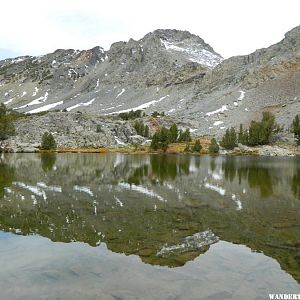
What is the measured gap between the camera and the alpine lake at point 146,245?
12.4 meters

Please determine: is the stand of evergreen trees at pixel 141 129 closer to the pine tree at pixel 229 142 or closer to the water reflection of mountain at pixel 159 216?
the pine tree at pixel 229 142

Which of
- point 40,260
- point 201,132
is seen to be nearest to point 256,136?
point 201,132

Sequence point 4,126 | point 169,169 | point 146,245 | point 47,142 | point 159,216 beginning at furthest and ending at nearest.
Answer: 1. point 4,126
2. point 47,142
3. point 169,169
4. point 159,216
5. point 146,245

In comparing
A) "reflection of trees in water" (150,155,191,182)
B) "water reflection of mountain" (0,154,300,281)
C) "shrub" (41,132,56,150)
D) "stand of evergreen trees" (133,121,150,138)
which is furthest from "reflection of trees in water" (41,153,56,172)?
"stand of evergreen trees" (133,121,150,138)

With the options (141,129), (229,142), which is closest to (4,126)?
(141,129)

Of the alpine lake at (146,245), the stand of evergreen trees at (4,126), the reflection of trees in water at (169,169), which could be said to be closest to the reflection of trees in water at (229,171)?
the reflection of trees in water at (169,169)

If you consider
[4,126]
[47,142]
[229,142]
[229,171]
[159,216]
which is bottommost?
[229,171]

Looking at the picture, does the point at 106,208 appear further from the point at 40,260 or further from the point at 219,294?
the point at 219,294

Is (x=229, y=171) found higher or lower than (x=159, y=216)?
lower

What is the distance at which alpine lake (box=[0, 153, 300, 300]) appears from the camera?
40.8ft

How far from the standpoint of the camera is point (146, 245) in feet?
55.6

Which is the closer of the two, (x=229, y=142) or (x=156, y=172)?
(x=156, y=172)

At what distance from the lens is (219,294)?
1195 cm

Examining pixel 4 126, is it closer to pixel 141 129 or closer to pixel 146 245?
pixel 141 129
